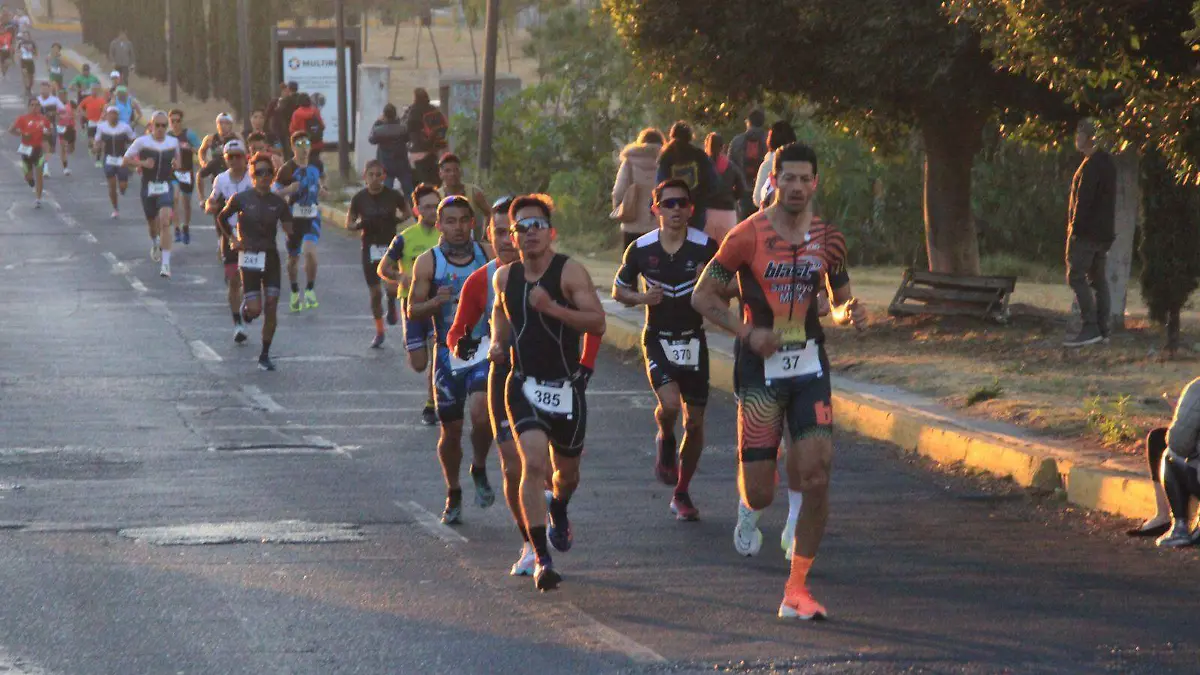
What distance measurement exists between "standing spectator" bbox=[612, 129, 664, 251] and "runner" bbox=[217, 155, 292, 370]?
121 inches

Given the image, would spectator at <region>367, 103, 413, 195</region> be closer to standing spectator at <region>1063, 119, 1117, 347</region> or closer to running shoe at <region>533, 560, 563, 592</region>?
standing spectator at <region>1063, 119, 1117, 347</region>

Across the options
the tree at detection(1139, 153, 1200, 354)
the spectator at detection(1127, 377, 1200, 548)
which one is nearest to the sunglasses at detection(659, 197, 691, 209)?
the spectator at detection(1127, 377, 1200, 548)

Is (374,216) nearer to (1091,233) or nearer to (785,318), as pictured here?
(1091,233)

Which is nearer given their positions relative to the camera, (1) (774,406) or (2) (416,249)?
(1) (774,406)

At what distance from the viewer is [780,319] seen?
8.62 meters

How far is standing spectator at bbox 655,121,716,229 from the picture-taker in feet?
55.9

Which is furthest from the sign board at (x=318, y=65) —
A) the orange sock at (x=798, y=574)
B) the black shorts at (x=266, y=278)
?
the orange sock at (x=798, y=574)

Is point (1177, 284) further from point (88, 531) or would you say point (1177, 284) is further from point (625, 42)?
point (88, 531)

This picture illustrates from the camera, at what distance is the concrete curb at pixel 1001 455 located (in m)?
10.8

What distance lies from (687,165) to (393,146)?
54.9 feet

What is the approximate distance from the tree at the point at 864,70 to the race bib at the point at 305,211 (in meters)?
4.87

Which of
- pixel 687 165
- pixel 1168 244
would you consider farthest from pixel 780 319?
pixel 687 165

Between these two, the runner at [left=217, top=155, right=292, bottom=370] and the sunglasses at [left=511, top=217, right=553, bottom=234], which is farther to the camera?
the runner at [left=217, top=155, right=292, bottom=370]

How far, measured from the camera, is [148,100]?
7081cm
